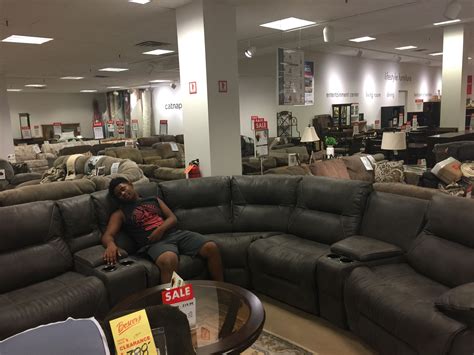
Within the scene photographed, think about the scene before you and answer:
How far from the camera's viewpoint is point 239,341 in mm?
1909

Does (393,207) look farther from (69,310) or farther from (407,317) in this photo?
(69,310)

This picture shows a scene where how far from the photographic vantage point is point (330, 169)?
5.06 meters

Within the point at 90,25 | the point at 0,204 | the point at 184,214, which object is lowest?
the point at 184,214

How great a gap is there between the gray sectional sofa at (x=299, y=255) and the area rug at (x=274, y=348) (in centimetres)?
36

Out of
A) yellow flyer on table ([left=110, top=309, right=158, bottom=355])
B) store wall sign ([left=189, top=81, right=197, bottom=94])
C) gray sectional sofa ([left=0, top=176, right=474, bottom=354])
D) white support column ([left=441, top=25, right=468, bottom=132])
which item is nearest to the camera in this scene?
yellow flyer on table ([left=110, top=309, right=158, bottom=355])

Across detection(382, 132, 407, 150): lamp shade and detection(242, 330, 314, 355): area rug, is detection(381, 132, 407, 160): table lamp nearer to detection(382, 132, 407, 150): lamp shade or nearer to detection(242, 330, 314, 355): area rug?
detection(382, 132, 407, 150): lamp shade

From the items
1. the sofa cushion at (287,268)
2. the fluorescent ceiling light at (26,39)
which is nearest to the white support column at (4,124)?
the fluorescent ceiling light at (26,39)

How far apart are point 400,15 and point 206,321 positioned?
5.39m

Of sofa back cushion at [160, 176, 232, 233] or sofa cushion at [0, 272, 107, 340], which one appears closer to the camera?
sofa cushion at [0, 272, 107, 340]

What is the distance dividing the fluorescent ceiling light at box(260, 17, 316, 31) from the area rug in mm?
4416

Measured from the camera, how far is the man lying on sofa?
3223 mm

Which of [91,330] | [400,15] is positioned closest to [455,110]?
[400,15]

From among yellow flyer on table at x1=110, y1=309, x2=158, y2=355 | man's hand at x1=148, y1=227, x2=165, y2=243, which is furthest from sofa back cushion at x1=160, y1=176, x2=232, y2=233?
yellow flyer on table at x1=110, y1=309, x2=158, y2=355

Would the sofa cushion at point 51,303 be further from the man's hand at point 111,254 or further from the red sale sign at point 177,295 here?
the red sale sign at point 177,295
